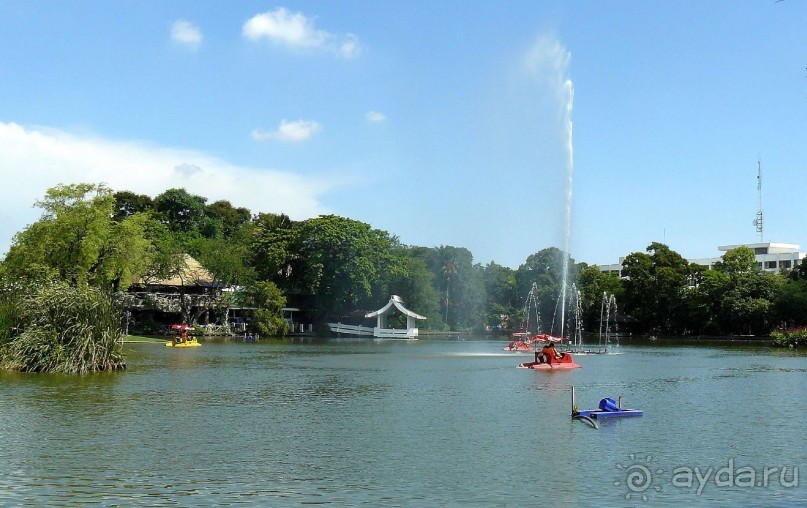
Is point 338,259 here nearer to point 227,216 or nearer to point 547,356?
point 227,216

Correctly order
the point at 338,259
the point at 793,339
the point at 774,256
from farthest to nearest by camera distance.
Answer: the point at 774,256 → the point at 338,259 → the point at 793,339

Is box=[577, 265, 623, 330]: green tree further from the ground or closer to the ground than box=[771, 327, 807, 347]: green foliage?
further from the ground

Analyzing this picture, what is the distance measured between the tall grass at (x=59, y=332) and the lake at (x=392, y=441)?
50.0 inches

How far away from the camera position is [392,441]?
73.7 ft

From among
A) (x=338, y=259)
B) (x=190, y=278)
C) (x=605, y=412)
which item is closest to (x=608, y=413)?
(x=605, y=412)

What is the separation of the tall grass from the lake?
127 centimetres

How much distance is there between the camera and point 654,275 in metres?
124

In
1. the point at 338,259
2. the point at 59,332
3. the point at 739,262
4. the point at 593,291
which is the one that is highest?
the point at 739,262

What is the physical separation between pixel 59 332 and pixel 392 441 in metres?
23.8

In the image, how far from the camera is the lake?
55.2 ft

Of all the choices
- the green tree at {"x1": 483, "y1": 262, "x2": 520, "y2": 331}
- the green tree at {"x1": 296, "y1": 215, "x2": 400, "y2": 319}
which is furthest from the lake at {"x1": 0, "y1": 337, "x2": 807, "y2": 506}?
the green tree at {"x1": 483, "y1": 262, "x2": 520, "y2": 331}

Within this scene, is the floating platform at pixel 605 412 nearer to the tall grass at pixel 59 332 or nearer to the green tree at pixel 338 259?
the tall grass at pixel 59 332

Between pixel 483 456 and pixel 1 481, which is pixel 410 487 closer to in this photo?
pixel 483 456

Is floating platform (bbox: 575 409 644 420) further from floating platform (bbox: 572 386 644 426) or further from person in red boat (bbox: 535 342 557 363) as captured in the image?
person in red boat (bbox: 535 342 557 363)
